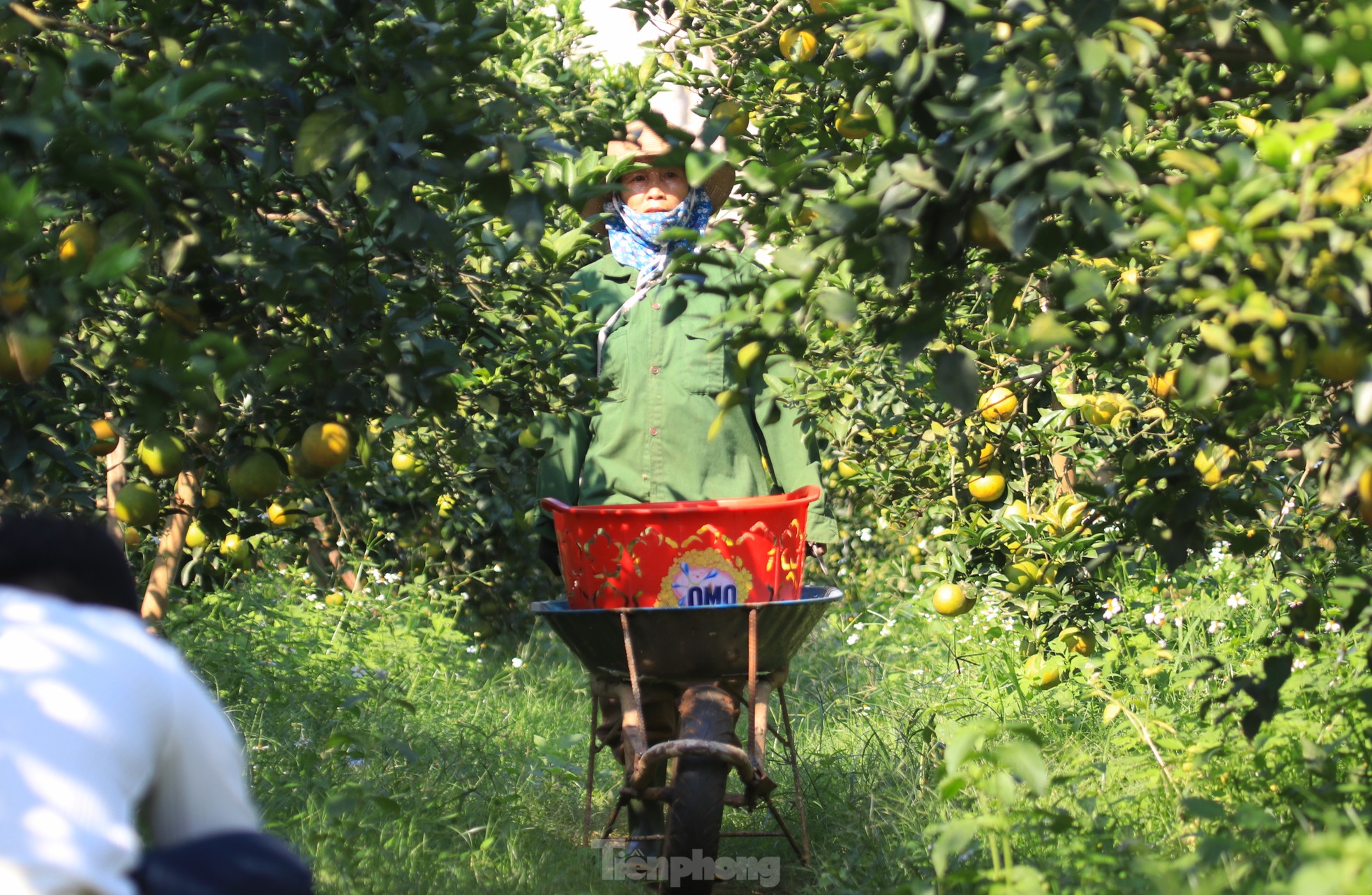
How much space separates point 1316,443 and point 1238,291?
0.78m

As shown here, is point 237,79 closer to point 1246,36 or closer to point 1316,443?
point 1246,36

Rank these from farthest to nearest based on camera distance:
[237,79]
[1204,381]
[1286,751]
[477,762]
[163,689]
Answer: [477,762] < [1286,751] < [237,79] < [1204,381] < [163,689]

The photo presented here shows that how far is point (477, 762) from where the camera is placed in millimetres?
→ 4332

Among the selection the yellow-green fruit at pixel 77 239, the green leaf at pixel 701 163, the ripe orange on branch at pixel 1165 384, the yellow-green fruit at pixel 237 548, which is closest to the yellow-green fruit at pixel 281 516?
the yellow-green fruit at pixel 237 548

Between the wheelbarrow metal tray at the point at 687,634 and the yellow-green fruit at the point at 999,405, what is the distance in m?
0.81

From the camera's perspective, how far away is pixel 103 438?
3268mm

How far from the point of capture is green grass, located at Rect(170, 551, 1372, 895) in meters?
2.37

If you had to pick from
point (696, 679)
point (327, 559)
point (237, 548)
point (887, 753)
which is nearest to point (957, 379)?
point (696, 679)

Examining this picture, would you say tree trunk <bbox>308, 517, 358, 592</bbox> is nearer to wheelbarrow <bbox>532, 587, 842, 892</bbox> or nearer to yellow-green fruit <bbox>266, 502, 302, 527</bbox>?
yellow-green fruit <bbox>266, 502, 302, 527</bbox>

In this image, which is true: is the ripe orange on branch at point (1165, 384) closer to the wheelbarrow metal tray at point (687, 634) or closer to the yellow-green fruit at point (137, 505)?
the wheelbarrow metal tray at point (687, 634)

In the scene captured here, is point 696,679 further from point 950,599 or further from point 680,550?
point 950,599

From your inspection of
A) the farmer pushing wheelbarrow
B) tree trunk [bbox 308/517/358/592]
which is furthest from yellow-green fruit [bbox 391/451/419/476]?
the farmer pushing wheelbarrow

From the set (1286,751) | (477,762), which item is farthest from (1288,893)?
(477,762)

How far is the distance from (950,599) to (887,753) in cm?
55
